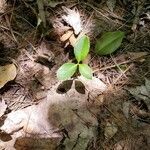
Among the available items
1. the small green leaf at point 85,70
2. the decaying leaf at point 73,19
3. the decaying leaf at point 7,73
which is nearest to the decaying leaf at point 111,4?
the decaying leaf at point 73,19

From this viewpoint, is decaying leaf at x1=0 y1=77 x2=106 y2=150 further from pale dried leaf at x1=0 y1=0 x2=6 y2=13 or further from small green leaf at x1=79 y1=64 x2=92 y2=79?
pale dried leaf at x1=0 y1=0 x2=6 y2=13


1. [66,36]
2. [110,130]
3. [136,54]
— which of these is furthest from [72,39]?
[110,130]

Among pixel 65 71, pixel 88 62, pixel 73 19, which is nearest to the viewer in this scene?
pixel 65 71

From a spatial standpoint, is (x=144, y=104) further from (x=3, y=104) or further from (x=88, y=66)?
(x=3, y=104)

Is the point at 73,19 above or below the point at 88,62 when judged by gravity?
above

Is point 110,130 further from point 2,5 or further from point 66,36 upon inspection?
point 2,5

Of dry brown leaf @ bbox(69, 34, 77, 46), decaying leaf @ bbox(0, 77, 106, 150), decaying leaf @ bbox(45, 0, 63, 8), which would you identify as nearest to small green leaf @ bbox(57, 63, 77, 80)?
decaying leaf @ bbox(0, 77, 106, 150)

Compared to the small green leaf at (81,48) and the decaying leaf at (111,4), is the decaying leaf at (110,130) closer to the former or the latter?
the small green leaf at (81,48)

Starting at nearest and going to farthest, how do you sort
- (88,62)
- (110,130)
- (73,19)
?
(110,130), (88,62), (73,19)
